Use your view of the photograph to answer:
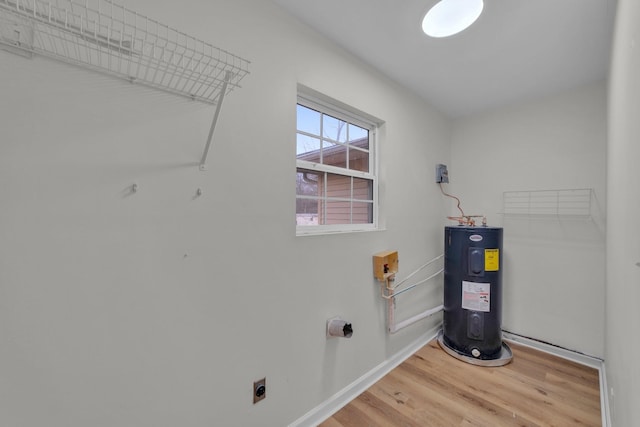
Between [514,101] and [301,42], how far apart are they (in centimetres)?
223

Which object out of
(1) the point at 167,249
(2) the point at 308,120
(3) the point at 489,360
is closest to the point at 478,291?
(3) the point at 489,360

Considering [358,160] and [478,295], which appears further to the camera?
[478,295]

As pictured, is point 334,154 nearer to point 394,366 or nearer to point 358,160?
point 358,160

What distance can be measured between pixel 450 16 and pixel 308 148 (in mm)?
1149

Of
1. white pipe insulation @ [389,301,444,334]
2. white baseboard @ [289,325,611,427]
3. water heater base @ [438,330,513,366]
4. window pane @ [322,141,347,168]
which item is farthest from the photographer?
water heater base @ [438,330,513,366]

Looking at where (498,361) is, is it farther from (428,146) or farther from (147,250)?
(147,250)

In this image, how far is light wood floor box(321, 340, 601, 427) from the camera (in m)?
1.59

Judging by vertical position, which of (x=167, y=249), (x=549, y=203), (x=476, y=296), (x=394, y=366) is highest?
(x=549, y=203)

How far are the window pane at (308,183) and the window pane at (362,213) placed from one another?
399mm

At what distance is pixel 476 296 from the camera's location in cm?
221

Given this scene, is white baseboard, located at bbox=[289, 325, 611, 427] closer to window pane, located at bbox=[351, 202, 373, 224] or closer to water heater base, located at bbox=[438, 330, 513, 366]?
water heater base, located at bbox=[438, 330, 513, 366]

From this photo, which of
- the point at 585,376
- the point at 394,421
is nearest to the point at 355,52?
the point at 394,421

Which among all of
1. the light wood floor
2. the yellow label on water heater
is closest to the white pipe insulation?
the light wood floor

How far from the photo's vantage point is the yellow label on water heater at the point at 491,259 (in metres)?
2.18
